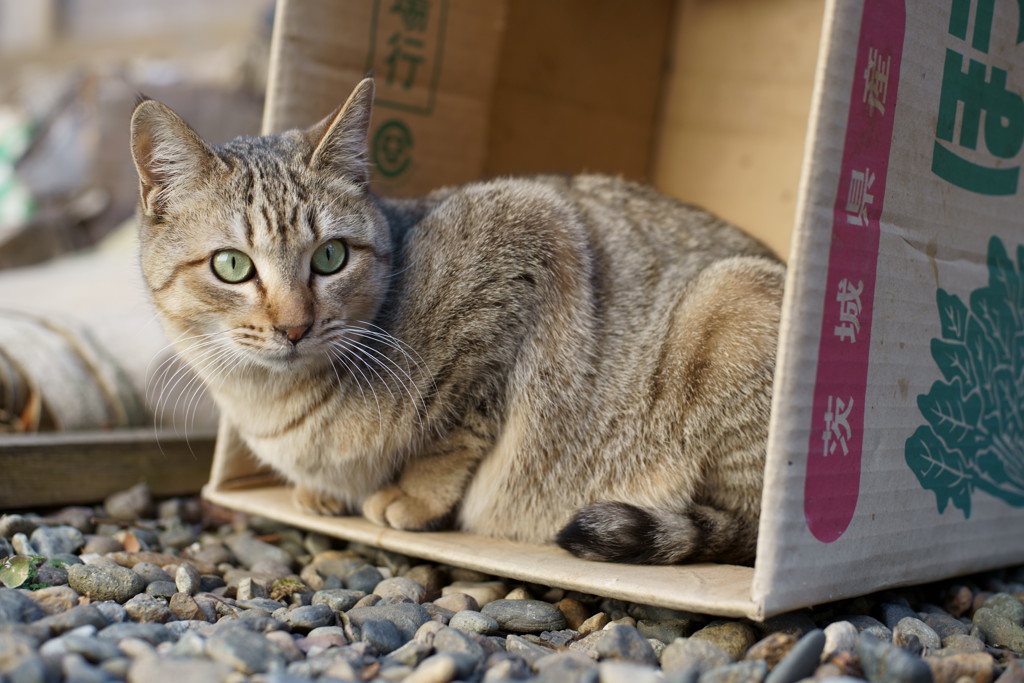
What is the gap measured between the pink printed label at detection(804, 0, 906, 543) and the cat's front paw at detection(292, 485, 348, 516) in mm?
1390

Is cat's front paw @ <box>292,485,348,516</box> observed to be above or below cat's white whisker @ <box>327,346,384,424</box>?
below

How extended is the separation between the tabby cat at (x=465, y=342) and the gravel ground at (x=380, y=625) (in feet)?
0.69

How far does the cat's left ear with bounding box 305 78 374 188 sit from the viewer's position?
2.15m

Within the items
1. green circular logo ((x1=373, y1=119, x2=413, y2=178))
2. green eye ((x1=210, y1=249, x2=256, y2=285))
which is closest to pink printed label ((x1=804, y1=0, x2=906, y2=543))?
green eye ((x1=210, y1=249, x2=256, y2=285))

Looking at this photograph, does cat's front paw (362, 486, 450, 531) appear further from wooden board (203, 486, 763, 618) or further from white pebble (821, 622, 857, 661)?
white pebble (821, 622, 857, 661)

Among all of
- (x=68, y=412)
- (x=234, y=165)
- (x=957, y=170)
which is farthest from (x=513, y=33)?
(x=68, y=412)

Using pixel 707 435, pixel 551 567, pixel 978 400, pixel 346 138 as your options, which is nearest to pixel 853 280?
pixel 707 435

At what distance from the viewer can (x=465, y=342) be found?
2277 millimetres

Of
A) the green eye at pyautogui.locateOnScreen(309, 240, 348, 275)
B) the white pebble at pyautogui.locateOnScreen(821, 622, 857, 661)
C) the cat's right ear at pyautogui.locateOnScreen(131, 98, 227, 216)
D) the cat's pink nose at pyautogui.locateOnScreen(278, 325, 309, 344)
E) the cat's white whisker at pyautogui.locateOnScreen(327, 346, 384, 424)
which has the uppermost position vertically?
the cat's right ear at pyautogui.locateOnScreen(131, 98, 227, 216)

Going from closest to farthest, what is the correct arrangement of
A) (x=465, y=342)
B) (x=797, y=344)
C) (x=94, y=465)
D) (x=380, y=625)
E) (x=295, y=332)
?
(x=797, y=344), (x=380, y=625), (x=295, y=332), (x=465, y=342), (x=94, y=465)

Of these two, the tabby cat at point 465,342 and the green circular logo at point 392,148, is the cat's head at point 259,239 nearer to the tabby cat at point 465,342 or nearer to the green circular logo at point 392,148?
the tabby cat at point 465,342

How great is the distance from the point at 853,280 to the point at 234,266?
4.57 ft

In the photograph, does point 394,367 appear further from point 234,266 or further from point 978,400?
point 978,400

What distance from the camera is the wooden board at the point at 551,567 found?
1791 millimetres
